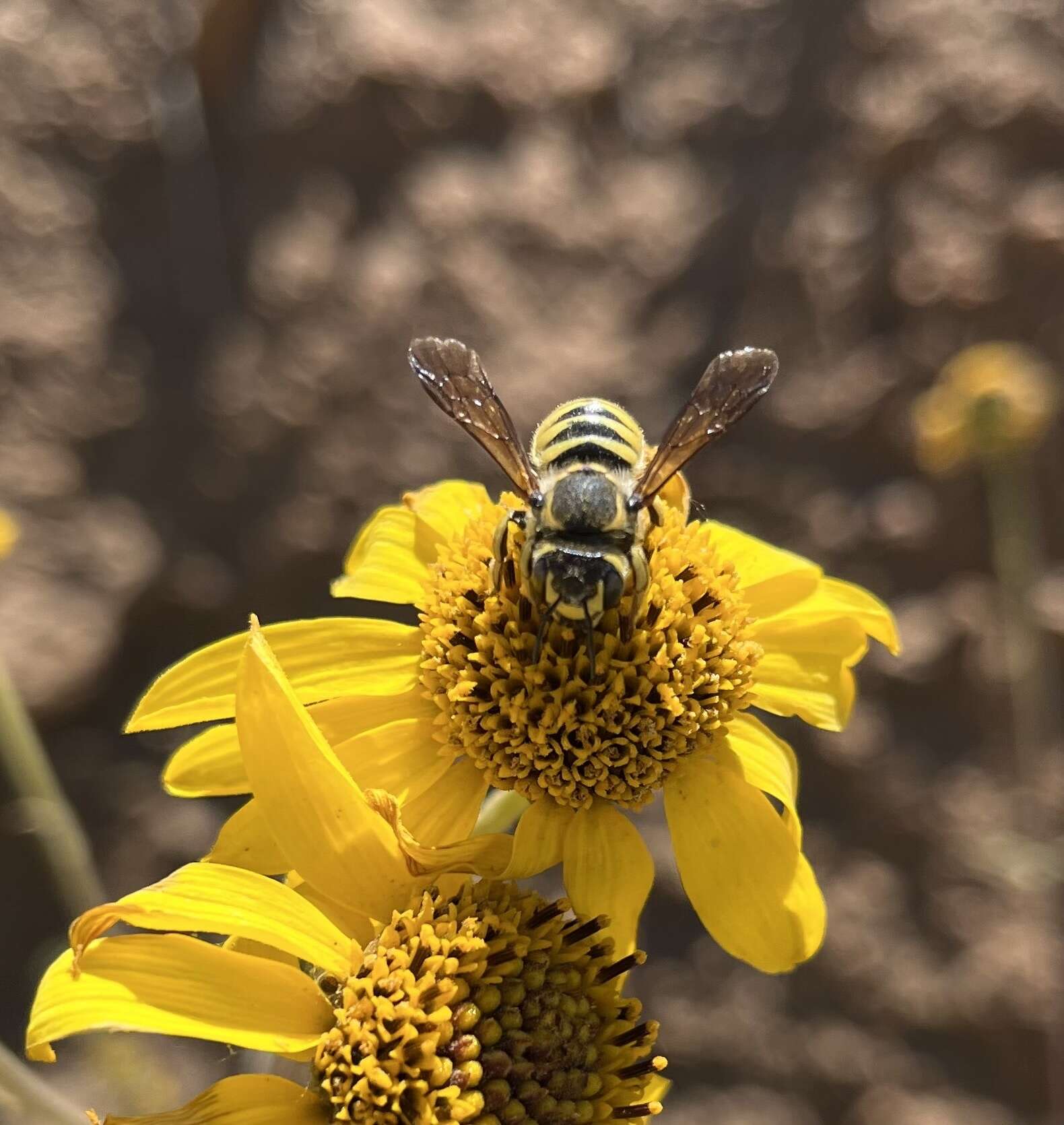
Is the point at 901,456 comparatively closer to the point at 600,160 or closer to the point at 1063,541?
the point at 1063,541

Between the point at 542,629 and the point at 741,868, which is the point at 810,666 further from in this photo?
the point at 542,629

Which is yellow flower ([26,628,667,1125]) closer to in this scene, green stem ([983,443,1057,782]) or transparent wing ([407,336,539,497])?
transparent wing ([407,336,539,497])

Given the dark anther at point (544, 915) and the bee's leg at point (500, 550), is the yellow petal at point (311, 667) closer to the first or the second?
the bee's leg at point (500, 550)

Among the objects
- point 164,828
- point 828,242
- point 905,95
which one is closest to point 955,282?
point 828,242

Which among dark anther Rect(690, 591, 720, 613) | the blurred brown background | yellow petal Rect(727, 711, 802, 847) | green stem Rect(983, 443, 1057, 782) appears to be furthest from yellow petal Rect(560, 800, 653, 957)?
green stem Rect(983, 443, 1057, 782)

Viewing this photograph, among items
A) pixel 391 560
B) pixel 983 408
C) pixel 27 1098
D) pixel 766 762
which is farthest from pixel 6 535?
pixel 983 408

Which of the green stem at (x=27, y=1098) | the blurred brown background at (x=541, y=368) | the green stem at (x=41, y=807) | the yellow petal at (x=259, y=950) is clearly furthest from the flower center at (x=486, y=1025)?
the blurred brown background at (x=541, y=368)
